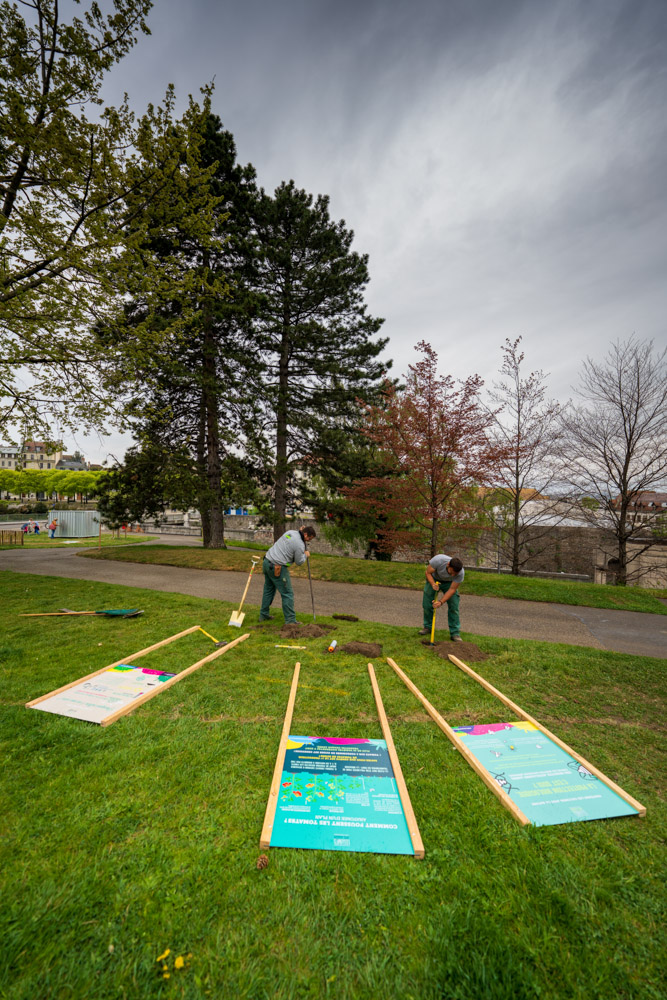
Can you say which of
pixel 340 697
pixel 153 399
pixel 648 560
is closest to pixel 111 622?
pixel 340 697

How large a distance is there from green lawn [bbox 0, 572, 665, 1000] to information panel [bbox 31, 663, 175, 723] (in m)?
0.16

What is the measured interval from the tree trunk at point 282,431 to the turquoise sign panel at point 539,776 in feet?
42.3

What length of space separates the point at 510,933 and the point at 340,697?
2.56 meters

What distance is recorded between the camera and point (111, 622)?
668 centimetres

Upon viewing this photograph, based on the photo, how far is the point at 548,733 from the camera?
3498 mm

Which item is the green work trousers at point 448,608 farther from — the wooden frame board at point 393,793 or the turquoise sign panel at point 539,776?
the wooden frame board at point 393,793

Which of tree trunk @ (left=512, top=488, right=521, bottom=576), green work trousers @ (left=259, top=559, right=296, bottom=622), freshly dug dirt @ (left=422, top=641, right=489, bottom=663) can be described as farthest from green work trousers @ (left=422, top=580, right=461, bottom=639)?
tree trunk @ (left=512, top=488, right=521, bottom=576)

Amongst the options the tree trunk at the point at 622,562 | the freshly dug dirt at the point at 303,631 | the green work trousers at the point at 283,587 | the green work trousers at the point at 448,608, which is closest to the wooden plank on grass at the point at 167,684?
the freshly dug dirt at the point at 303,631

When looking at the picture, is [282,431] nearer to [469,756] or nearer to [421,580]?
[421,580]

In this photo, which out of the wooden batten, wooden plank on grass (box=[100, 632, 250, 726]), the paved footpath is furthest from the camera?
the paved footpath

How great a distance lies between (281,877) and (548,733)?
264 centimetres

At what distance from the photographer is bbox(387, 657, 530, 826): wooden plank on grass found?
2.60m

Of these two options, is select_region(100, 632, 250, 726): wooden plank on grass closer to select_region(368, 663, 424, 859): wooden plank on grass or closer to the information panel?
the information panel

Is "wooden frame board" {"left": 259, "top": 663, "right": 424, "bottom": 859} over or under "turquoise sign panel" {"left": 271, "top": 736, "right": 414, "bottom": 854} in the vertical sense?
over
